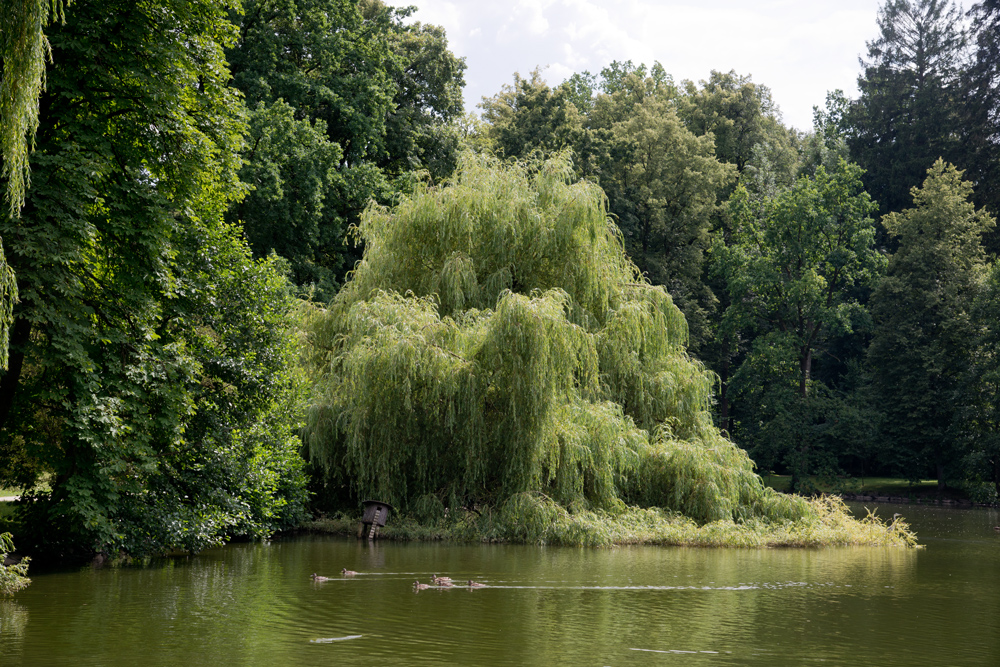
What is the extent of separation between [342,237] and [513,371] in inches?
660

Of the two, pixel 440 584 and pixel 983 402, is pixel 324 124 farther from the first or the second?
pixel 983 402

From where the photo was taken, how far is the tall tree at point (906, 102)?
187 ft

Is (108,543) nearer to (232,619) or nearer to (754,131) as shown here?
(232,619)

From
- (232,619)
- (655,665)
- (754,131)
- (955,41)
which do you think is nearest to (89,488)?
(232,619)

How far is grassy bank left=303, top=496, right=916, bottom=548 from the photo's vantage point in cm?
1978

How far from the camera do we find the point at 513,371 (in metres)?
19.8

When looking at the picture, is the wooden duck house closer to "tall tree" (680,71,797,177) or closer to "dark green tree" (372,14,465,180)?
"dark green tree" (372,14,465,180)

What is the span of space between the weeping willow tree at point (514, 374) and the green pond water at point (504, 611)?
2226 millimetres

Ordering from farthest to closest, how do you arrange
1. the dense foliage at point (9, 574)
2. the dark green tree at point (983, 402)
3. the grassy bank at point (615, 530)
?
1. the dark green tree at point (983, 402)
2. the grassy bank at point (615, 530)
3. the dense foliage at point (9, 574)

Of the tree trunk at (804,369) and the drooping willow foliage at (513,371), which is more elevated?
the tree trunk at (804,369)

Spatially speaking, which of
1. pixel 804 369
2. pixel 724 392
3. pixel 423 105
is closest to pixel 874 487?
pixel 804 369

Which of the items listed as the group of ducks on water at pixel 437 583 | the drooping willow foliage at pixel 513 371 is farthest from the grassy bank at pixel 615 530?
the group of ducks on water at pixel 437 583

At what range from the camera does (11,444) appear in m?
15.3

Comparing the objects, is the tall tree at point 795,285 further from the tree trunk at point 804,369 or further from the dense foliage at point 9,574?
the dense foliage at point 9,574
